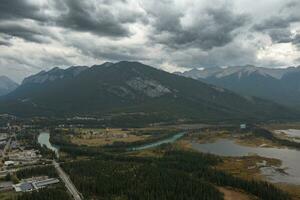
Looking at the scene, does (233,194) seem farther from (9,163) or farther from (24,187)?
(9,163)

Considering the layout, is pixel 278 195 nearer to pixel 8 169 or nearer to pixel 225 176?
pixel 225 176

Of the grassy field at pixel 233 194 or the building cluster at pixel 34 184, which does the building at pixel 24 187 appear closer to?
the building cluster at pixel 34 184

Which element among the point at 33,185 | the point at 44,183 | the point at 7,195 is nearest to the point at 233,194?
the point at 44,183

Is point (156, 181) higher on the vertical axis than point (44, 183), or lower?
higher

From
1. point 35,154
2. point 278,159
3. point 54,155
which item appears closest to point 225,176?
point 278,159

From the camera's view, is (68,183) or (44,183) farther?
(68,183)

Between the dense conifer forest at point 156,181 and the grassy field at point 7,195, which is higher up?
the dense conifer forest at point 156,181

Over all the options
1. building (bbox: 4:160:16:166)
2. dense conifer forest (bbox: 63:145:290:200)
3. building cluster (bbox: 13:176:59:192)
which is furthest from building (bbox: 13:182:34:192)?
building (bbox: 4:160:16:166)

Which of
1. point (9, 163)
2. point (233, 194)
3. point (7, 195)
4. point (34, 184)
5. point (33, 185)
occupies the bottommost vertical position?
point (233, 194)

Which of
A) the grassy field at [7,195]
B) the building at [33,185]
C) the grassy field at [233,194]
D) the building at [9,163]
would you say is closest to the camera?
the grassy field at [7,195]

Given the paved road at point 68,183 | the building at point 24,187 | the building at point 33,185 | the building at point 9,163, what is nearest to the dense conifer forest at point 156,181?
the paved road at point 68,183

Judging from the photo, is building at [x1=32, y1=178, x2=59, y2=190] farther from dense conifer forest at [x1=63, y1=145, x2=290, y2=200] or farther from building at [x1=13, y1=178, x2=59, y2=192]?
dense conifer forest at [x1=63, y1=145, x2=290, y2=200]
